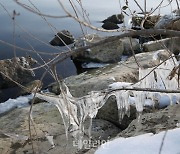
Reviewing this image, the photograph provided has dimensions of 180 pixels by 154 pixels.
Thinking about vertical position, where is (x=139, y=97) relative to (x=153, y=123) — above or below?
above

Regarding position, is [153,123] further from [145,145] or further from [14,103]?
[14,103]

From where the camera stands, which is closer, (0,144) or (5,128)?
(0,144)

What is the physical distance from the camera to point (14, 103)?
7094mm

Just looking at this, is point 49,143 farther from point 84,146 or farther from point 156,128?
point 156,128

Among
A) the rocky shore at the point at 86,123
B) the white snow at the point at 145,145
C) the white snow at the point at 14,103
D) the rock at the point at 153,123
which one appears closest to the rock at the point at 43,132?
the rocky shore at the point at 86,123

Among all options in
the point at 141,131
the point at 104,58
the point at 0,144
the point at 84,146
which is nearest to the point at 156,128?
the point at 141,131

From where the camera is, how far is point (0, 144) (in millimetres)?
4527

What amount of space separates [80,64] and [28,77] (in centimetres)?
198

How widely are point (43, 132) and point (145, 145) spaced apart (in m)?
2.76

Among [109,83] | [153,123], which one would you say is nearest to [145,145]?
Result: [153,123]

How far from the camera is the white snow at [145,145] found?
2.28 meters

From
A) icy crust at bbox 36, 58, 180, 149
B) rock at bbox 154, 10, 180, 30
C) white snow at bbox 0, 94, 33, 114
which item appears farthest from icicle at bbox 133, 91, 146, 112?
white snow at bbox 0, 94, 33, 114

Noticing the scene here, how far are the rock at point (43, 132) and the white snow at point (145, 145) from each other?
162cm

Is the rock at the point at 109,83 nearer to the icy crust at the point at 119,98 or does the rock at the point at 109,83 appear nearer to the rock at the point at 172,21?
the icy crust at the point at 119,98
